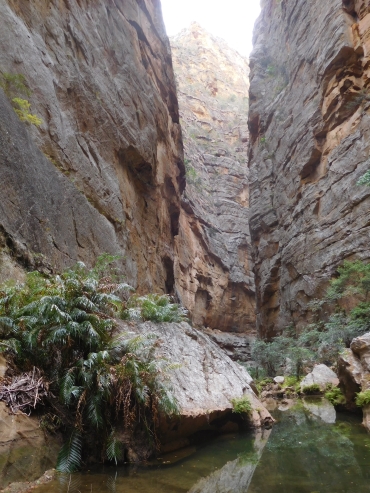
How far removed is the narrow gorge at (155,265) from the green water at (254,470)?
0.04m

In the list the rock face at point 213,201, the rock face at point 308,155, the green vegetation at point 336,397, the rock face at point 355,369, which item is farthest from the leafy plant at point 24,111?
the rock face at point 213,201

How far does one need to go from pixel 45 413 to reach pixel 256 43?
120 ft

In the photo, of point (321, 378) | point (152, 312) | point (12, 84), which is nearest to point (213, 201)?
point (321, 378)

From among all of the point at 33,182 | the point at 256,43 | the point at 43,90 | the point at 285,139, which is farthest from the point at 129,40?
the point at 256,43

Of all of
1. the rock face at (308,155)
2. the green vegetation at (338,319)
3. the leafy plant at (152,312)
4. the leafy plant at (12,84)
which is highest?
the rock face at (308,155)

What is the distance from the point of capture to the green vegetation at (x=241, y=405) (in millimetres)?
6305

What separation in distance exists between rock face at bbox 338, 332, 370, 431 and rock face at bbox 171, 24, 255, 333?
19935mm

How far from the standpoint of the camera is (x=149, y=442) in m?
4.66

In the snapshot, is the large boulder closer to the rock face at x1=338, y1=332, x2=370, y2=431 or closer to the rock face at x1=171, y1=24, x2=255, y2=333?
the rock face at x1=338, y1=332, x2=370, y2=431

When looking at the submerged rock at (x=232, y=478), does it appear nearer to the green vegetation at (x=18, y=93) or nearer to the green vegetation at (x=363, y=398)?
the green vegetation at (x=363, y=398)

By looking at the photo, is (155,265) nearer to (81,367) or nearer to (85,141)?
(85,141)

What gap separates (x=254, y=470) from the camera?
4.37 meters

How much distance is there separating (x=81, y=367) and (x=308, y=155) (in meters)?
19.4

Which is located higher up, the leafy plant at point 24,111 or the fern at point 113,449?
the leafy plant at point 24,111
